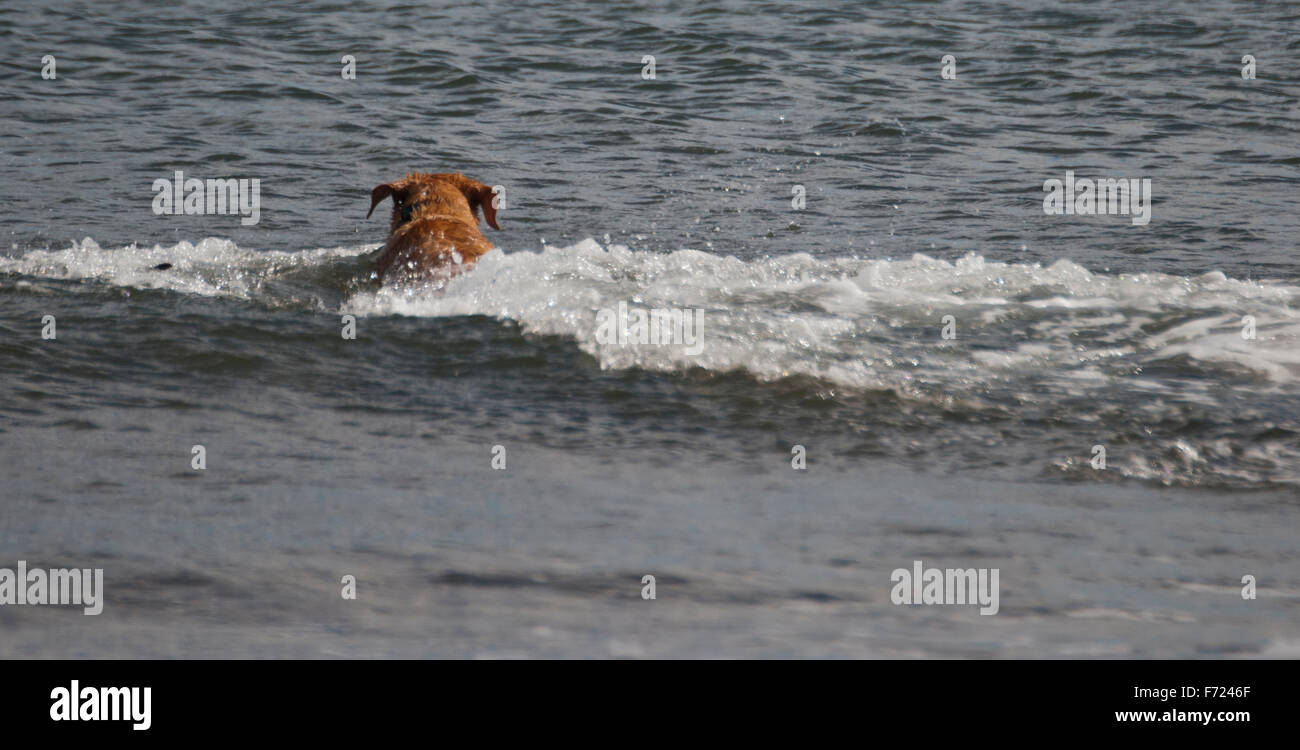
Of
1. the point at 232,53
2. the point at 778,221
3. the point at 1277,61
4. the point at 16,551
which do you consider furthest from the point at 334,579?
the point at 1277,61

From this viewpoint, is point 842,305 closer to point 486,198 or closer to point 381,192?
point 486,198

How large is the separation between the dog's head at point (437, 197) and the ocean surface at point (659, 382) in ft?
1.97

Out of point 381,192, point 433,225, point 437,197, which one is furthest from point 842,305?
point 381,192

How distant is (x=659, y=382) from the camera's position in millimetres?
6133

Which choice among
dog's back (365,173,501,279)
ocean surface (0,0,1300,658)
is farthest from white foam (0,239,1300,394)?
dog's back (365,173,501,279)

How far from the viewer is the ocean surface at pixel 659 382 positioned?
12.4 ft

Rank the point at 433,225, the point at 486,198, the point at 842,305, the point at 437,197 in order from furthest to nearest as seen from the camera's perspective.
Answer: the point at 486,198
the point at 437,197
the point at 433,225
the point at 842,305

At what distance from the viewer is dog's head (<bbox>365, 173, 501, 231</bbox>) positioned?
8.42 metres

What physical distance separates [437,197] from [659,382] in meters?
2.95

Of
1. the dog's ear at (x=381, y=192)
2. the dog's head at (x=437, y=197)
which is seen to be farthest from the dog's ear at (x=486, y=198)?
the dog's ear at (x=381, y=192)

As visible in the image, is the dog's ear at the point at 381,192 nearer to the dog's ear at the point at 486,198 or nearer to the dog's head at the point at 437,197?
the dog's head at the point at 437,197

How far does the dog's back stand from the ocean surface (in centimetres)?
29

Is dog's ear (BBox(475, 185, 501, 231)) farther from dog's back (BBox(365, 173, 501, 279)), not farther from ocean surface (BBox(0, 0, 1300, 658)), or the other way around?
ocean surface (BBox(0, 0, 1300, 658))
